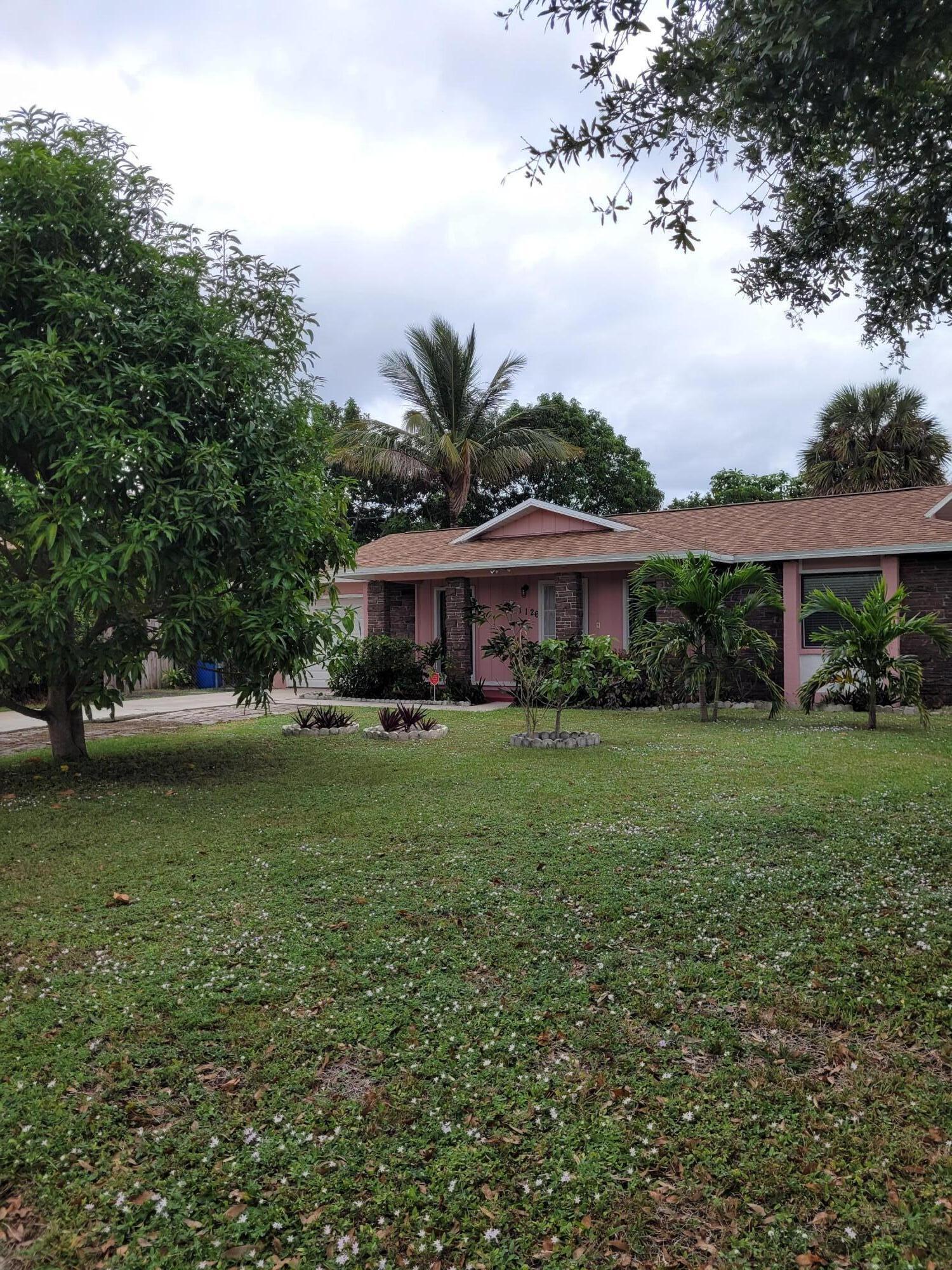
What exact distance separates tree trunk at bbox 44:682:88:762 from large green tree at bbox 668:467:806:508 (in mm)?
29408

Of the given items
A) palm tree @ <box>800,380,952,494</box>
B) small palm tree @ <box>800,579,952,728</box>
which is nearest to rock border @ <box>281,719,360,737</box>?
small palm tree @ <box>800,579,952,728</box>

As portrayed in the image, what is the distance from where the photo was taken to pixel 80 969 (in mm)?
3855

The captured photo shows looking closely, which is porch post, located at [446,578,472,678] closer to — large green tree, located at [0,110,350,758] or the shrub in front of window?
the shrub in front of window

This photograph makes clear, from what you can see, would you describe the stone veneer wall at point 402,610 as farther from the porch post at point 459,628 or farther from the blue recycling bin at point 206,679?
the blue recycling bin at point 206,679

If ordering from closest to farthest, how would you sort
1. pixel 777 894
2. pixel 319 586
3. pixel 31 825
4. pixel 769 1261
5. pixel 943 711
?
pixel 769 1261 → pixel 777 894 → pixel 31 825 → pixel 319 586 → pixel 943 711

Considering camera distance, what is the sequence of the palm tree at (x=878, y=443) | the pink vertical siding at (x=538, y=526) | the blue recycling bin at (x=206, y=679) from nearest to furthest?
the pink vertical siding at (x=538, y=526) → the blue recycling bin at (x=206, y=679) → the palm tree at (x=878, y=443)

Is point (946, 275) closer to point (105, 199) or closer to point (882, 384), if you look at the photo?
point (105, 199)

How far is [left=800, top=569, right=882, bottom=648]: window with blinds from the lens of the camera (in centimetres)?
1459

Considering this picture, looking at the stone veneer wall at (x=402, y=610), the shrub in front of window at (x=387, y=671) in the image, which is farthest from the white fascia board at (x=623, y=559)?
the shrub in front of window at (x=387, y=671)

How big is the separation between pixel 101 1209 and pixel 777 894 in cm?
356

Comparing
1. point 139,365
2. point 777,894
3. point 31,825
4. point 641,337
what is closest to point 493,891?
point 777,894

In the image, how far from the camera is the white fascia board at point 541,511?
57.3 ft

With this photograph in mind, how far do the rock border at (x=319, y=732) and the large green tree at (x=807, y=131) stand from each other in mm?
8068

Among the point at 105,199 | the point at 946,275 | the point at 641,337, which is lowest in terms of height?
the point at 946,275
